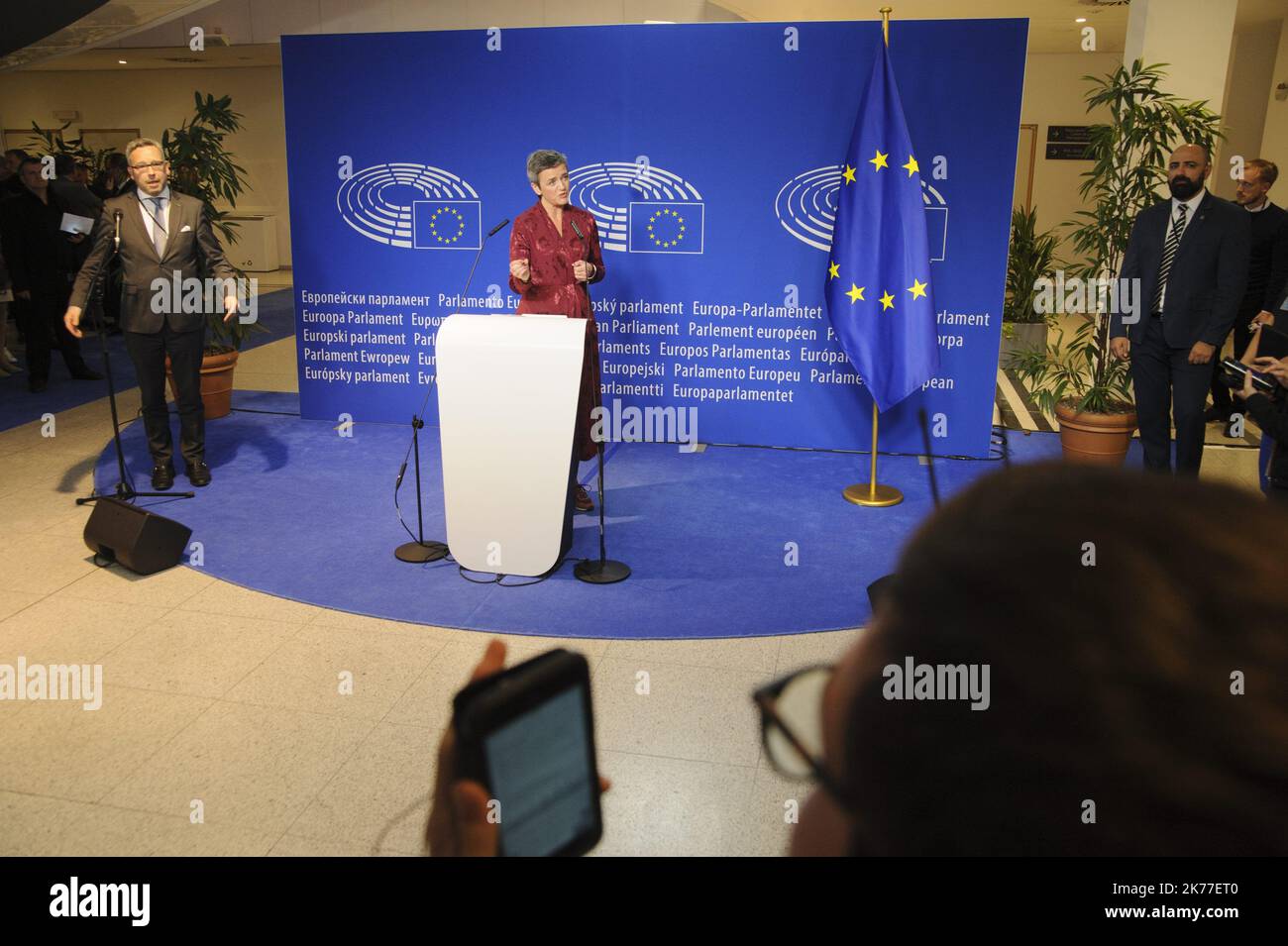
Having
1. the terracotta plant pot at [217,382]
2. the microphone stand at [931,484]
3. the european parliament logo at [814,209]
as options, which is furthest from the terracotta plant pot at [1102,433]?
the terracotta plant pot at [217,382]

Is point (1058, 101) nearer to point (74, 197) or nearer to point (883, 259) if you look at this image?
point (883, 259)

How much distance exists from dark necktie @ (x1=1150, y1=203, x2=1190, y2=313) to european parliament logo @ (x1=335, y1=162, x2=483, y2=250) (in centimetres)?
392

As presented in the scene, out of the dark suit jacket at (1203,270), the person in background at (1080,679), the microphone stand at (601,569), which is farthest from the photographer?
the dark suit jacket at (1203,270)

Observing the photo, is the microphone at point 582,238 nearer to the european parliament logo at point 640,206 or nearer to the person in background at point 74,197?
the european parliament logo at point 640,206

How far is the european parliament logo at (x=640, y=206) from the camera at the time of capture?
20.9 ft

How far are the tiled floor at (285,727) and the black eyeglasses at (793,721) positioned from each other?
208 centimetres

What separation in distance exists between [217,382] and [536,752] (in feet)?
23.7

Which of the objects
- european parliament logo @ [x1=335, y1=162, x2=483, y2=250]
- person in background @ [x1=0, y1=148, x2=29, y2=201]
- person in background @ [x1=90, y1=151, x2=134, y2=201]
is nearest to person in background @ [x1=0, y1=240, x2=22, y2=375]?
person in background @ [x1=0, y1=148, x2=29, y2=201]

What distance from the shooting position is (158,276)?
17.9 feet

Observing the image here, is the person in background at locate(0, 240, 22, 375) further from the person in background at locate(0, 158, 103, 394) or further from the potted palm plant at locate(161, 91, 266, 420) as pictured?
the potted palm plant at locate(161, 91, 266, 420)

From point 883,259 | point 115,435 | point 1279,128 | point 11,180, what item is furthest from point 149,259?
point 1279,128

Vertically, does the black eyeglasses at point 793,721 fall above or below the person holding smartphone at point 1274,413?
above

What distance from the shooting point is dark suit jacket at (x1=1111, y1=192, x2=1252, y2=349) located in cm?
484
